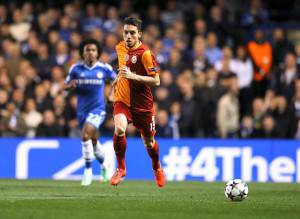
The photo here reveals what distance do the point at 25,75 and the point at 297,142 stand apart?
22.0 ft

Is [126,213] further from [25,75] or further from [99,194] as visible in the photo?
[25,75]

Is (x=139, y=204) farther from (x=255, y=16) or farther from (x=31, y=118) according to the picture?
(x=255, y=16)

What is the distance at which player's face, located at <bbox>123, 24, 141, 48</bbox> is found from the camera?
1321 cm

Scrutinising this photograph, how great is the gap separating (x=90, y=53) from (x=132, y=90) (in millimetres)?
2836

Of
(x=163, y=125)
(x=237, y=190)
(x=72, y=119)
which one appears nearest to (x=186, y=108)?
(x=163, y=125)

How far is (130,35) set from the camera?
13.2 meters

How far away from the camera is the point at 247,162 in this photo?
20.1 meters

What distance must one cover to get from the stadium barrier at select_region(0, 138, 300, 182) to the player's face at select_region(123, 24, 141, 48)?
22.9 feet

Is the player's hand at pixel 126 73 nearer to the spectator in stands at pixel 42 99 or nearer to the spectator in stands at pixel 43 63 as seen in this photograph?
the spectator in stands at pixel 42 99

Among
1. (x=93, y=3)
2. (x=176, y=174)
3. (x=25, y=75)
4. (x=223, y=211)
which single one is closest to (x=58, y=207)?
(x=223, y=211)

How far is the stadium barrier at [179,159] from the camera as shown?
19969 mm

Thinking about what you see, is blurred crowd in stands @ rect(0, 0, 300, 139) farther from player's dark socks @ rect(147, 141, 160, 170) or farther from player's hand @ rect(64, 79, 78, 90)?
player's dark socks @ rect(147, 141, 160, 170)

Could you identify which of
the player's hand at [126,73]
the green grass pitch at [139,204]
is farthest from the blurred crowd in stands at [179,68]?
the player's hand at [126,73]

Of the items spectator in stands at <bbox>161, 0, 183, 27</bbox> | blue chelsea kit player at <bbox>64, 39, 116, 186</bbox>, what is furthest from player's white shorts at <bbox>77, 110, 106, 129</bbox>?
spectator in stands at <bbox>161, 0, 183, 27</bbox>
